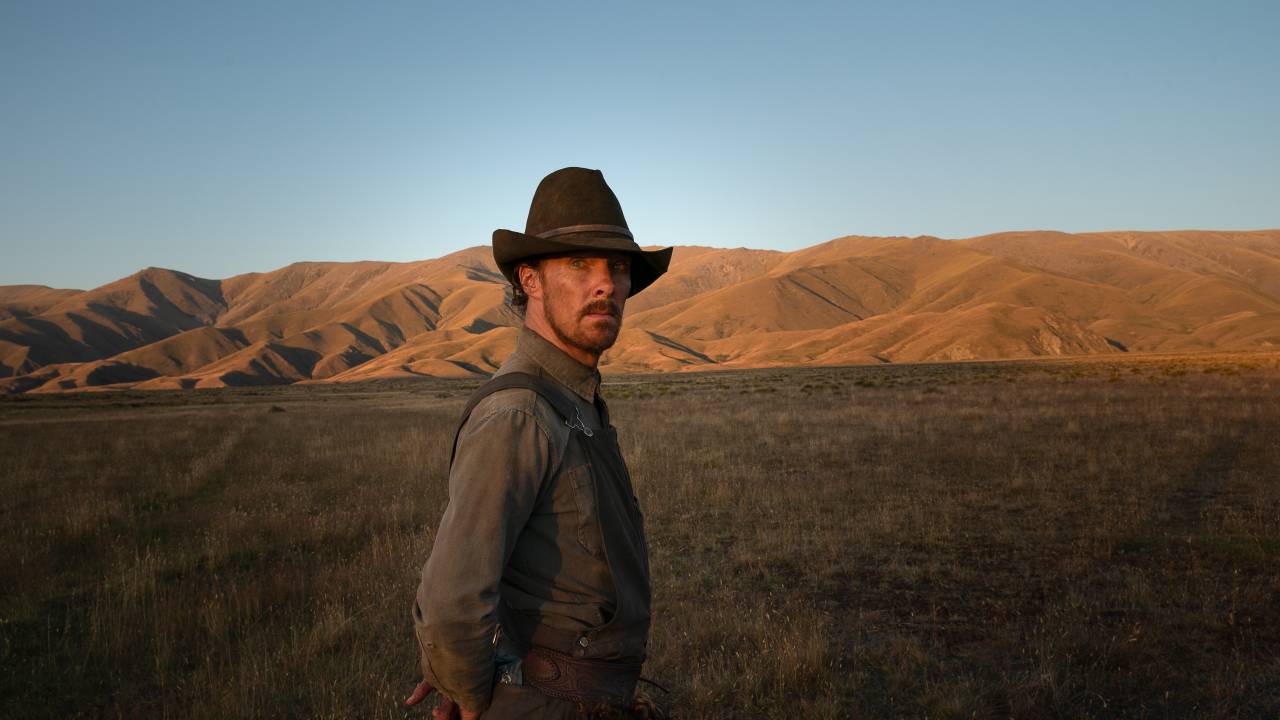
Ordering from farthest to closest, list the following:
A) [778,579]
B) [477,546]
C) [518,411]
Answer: [778,579], [518,411], [477,546]

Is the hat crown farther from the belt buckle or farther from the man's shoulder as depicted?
the belt buckle

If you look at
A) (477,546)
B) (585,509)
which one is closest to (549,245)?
(585,509)

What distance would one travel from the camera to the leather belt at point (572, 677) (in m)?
1.91

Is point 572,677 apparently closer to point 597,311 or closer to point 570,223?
point 597,311

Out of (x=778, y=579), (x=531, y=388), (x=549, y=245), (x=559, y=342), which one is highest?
(x=549, y=245)

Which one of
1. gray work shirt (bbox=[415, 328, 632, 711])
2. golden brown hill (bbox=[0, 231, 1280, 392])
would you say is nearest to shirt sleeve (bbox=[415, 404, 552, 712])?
gray work shirt (bbox=[415, 328, 632, 711])

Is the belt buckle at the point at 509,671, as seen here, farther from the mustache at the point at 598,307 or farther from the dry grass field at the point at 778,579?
the dry grass field at the point at 778,579

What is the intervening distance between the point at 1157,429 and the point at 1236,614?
11.0 metres

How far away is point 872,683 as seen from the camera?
16.2 feet

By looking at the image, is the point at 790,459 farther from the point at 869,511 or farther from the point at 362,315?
the point at 362,315

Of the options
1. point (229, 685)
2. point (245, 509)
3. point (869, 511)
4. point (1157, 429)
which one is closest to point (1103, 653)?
point (869, 511)

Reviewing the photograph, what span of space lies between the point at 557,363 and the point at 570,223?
423 millimetres

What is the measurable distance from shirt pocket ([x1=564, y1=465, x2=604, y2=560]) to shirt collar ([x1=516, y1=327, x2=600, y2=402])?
1.03 ft

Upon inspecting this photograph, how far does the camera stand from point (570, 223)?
2.15 meters
